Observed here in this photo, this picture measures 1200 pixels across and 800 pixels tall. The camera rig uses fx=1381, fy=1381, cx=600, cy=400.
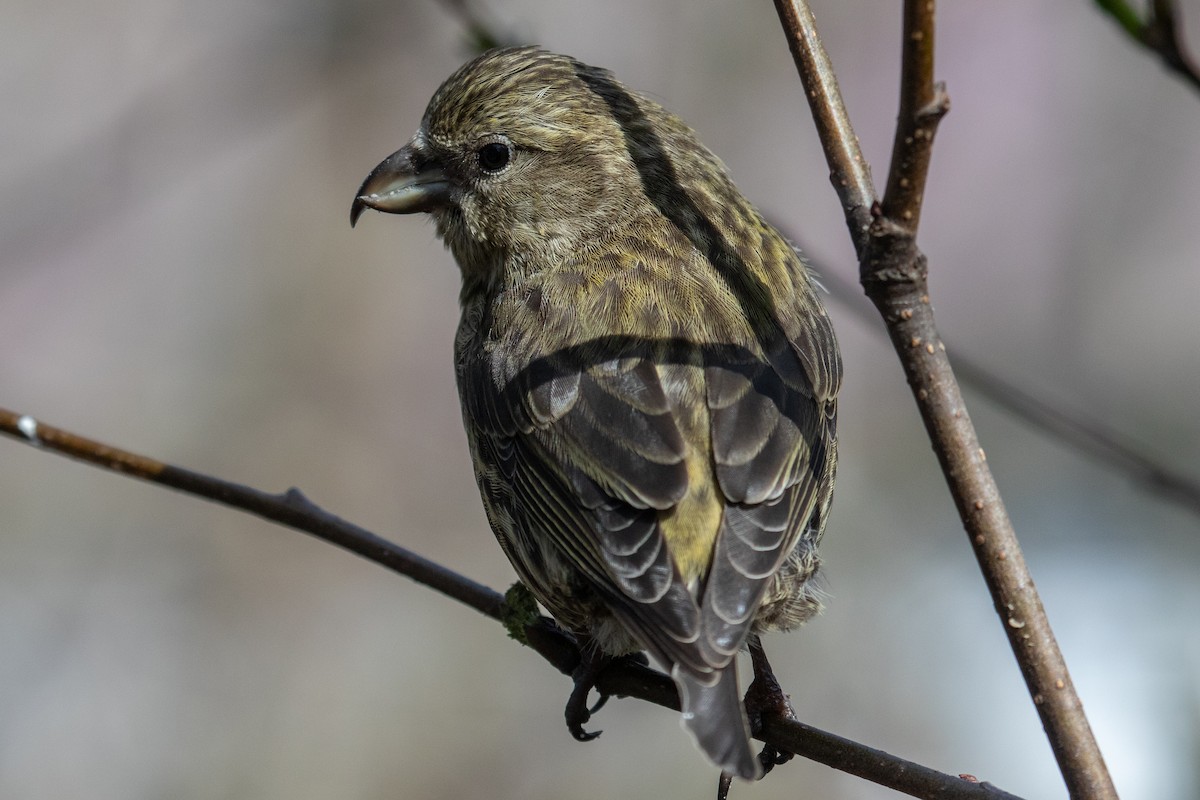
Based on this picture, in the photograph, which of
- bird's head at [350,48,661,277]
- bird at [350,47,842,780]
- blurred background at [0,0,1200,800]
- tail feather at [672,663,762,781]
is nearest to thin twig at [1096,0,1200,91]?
bird at [350,47,842,780]

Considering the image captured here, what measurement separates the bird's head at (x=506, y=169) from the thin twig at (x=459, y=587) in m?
1.12

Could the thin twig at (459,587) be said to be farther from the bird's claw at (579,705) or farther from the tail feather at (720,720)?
the tail feather at (720,720)

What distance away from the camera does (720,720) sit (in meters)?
2.78

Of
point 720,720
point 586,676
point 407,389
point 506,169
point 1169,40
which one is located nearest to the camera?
point 1169,40

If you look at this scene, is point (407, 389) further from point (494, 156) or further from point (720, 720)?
point (720, 720)

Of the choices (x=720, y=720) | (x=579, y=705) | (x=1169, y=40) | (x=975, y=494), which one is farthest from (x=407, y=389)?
(x=1169, y=40)

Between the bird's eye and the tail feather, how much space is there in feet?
→ 6.29

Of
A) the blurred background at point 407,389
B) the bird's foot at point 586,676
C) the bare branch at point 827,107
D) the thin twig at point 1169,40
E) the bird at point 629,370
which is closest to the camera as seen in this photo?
the thin twig at point 1169,40

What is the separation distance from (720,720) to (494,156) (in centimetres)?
211

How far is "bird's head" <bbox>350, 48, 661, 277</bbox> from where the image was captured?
166 inches

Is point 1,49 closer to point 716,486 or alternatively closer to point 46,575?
point 46,575

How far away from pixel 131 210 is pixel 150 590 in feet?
8.02

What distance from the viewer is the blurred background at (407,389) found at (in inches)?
275

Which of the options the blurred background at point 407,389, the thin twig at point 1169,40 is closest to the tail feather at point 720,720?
the thin twig at point 1169,40
